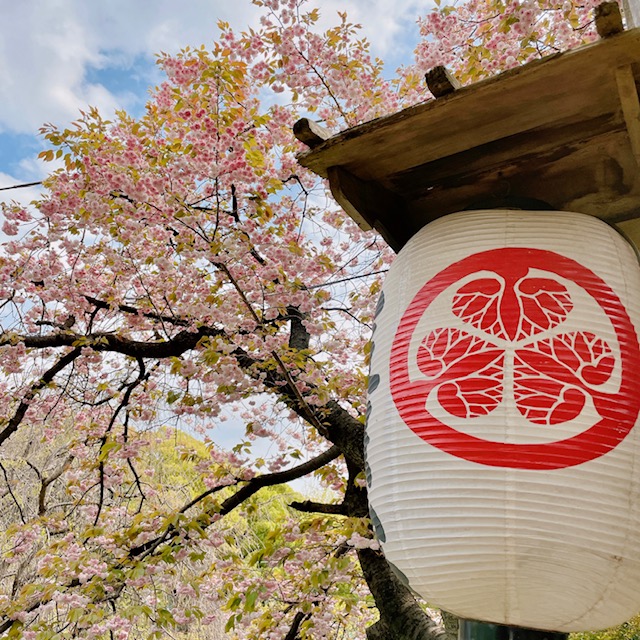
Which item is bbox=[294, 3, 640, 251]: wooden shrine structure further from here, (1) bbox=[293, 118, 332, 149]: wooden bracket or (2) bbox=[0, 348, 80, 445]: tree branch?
(2) bbox=[0, 348, 80, 445]: tree branch

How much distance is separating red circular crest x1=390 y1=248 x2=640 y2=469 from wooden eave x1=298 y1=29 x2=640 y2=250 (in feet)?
1.38

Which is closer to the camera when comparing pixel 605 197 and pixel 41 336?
pixel 605 197

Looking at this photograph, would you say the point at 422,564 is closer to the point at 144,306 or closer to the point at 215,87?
the point at 215,87

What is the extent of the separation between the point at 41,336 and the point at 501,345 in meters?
3.71

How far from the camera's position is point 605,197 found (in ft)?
6.29

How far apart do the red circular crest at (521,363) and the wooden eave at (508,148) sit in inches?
16.6

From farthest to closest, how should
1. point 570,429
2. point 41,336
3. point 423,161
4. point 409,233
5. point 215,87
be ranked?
point 41,336
point 215,87
point 409,233
point 423,161
point 570,429

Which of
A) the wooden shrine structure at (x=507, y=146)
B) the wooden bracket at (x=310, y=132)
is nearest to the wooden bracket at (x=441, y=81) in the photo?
the wooden shrine structure at (x=507, y=146)

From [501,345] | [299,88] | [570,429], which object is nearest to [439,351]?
[501,345]

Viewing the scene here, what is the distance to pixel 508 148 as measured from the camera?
1.77 m

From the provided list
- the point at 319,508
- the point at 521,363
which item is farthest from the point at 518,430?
the point at 319,508

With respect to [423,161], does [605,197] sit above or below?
below

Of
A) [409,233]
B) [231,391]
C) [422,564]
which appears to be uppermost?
[409,233]

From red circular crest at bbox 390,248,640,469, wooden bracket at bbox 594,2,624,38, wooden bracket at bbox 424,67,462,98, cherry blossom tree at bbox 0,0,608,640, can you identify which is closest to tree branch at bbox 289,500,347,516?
cherry blossom tree at bbox 0,0,608,640
